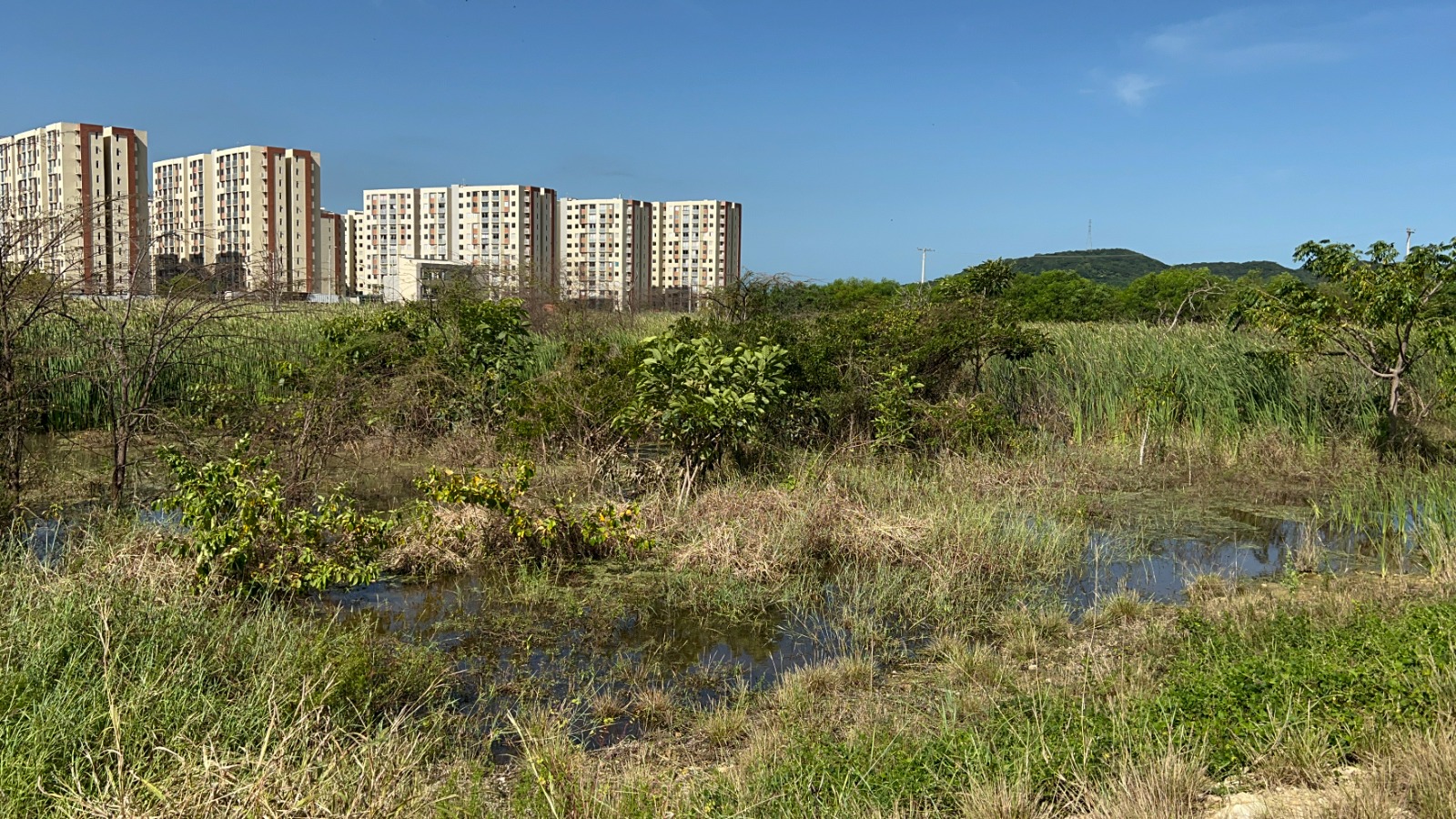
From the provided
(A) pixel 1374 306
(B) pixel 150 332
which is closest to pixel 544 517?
(B) pixel 150 332

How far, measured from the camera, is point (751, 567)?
7160 millimetres

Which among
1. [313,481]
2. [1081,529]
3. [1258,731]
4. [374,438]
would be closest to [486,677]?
[313,481]

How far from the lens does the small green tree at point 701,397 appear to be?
8812 mm

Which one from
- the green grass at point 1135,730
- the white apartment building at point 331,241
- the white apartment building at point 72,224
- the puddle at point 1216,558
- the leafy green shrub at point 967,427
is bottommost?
the puddle at point 1216,558

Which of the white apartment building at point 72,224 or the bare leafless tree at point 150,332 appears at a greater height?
the white apartment building at point 72,224

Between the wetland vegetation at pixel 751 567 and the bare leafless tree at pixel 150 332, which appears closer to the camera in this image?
the wetland vegetation at pixel 751 567

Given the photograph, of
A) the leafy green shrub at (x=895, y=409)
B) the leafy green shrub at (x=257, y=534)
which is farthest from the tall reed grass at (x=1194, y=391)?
the leafy green shrub at (x=257, y=534)

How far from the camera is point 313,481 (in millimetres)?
7480

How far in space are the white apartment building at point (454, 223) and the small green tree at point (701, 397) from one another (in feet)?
208

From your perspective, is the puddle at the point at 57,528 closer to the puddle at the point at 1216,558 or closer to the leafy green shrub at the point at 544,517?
the leafy green shrub at the point at 544,517

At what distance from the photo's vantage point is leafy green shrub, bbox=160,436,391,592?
591 cm

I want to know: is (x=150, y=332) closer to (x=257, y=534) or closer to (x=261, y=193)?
(x=257, y=534)

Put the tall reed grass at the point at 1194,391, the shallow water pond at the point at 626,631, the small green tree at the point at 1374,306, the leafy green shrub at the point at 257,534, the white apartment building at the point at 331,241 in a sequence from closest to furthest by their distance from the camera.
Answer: the shallow water pond at the point at 626,631 → the leafy green shrub at the point at 257,534 → the small green tree at the point at 1374,306 → the tall reed grass at the point at 1194,391 → the white apartment building at the point at 331,241

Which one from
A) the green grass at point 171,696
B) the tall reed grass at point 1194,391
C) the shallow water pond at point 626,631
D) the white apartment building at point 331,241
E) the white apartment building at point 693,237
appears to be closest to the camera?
the green grass at point 171,696
